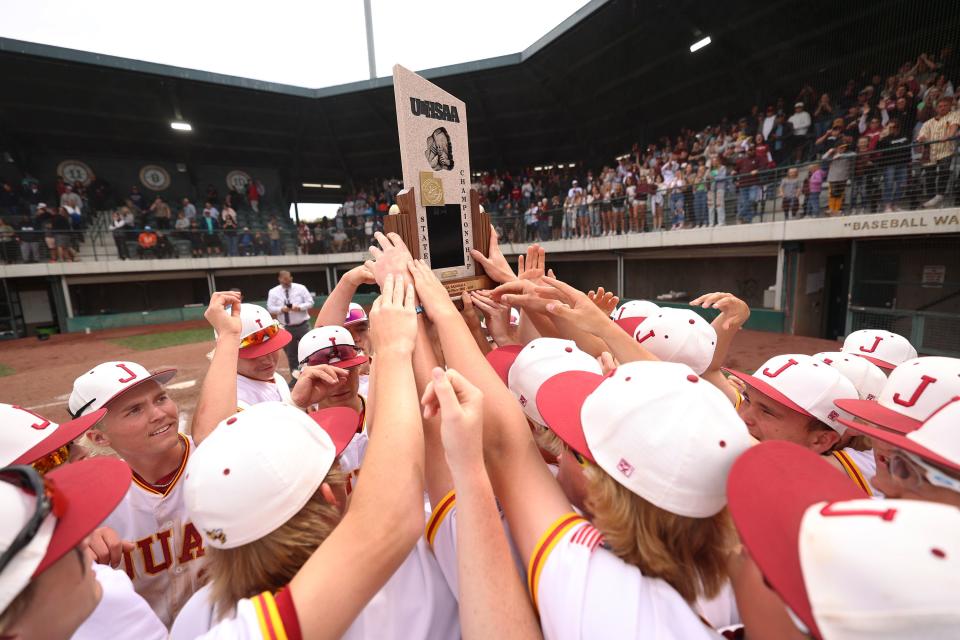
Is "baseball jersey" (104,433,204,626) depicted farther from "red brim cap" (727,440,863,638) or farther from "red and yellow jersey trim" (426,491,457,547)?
"red brim cap" (727,440,863,638)

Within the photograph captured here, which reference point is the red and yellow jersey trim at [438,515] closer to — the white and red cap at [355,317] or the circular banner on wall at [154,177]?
the white and red cap at [355,317]

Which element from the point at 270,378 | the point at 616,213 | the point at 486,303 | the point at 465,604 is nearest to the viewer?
the point at 465,604

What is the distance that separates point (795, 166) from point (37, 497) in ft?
41.6

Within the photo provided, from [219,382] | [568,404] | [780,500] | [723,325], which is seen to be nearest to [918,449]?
[780,500]

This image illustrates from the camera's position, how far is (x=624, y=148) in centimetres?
1861

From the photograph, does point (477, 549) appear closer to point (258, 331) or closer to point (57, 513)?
point (57, 513)

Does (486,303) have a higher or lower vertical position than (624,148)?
lower

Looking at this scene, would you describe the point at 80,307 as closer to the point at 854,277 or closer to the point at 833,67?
the point at 854,277

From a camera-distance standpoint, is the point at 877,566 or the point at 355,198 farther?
the point at 355,198

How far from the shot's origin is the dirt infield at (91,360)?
8.29 meters

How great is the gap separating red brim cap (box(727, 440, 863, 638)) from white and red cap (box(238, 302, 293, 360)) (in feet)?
10.2

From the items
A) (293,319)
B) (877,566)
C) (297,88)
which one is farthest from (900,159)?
(297,88)

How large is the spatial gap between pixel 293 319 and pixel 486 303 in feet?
25.6

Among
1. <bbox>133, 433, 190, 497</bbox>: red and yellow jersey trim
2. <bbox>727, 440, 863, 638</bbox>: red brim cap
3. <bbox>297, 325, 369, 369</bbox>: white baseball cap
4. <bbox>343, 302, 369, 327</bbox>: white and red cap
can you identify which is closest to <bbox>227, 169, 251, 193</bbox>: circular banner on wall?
<bbox>343, 302, 369, 327</bbox>: white and red cap
